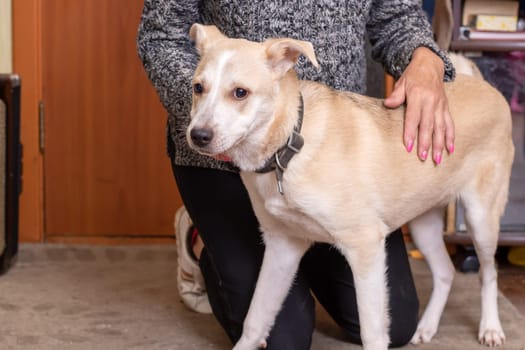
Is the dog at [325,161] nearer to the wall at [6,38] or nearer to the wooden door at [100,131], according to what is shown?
the wooden door at [100,131]

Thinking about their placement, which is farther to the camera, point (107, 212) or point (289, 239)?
point (107, 212)

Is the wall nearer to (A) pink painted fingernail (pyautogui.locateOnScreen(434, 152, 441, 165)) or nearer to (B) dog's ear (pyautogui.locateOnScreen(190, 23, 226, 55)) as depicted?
(B) dog's ear (pyautogui.locateOnScreen(190, 23, 226, 55))

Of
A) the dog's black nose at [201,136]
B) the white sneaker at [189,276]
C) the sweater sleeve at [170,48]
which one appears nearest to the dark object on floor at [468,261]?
the white sneaker at [189,276]

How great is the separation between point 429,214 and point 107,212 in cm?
126

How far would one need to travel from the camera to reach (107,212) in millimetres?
3035

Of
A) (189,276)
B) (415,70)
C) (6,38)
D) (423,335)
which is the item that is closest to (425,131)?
(415,70)

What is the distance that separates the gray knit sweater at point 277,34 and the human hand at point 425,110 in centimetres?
10

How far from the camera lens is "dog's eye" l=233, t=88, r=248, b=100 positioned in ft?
5.08

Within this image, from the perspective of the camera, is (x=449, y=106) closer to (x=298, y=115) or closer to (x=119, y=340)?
(x=298, y=115)

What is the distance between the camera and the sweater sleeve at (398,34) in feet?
6.40

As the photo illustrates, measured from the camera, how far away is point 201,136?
4.91ft

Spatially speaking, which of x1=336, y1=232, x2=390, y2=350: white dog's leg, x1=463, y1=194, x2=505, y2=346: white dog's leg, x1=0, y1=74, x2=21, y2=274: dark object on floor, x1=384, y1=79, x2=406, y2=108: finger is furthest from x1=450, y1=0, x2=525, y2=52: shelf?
x1=0, y1=74, x2=21, y2=274: dark object on floor

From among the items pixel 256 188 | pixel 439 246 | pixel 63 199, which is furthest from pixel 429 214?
pixel 63 199

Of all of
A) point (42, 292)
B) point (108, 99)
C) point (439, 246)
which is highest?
point (108, 99)
